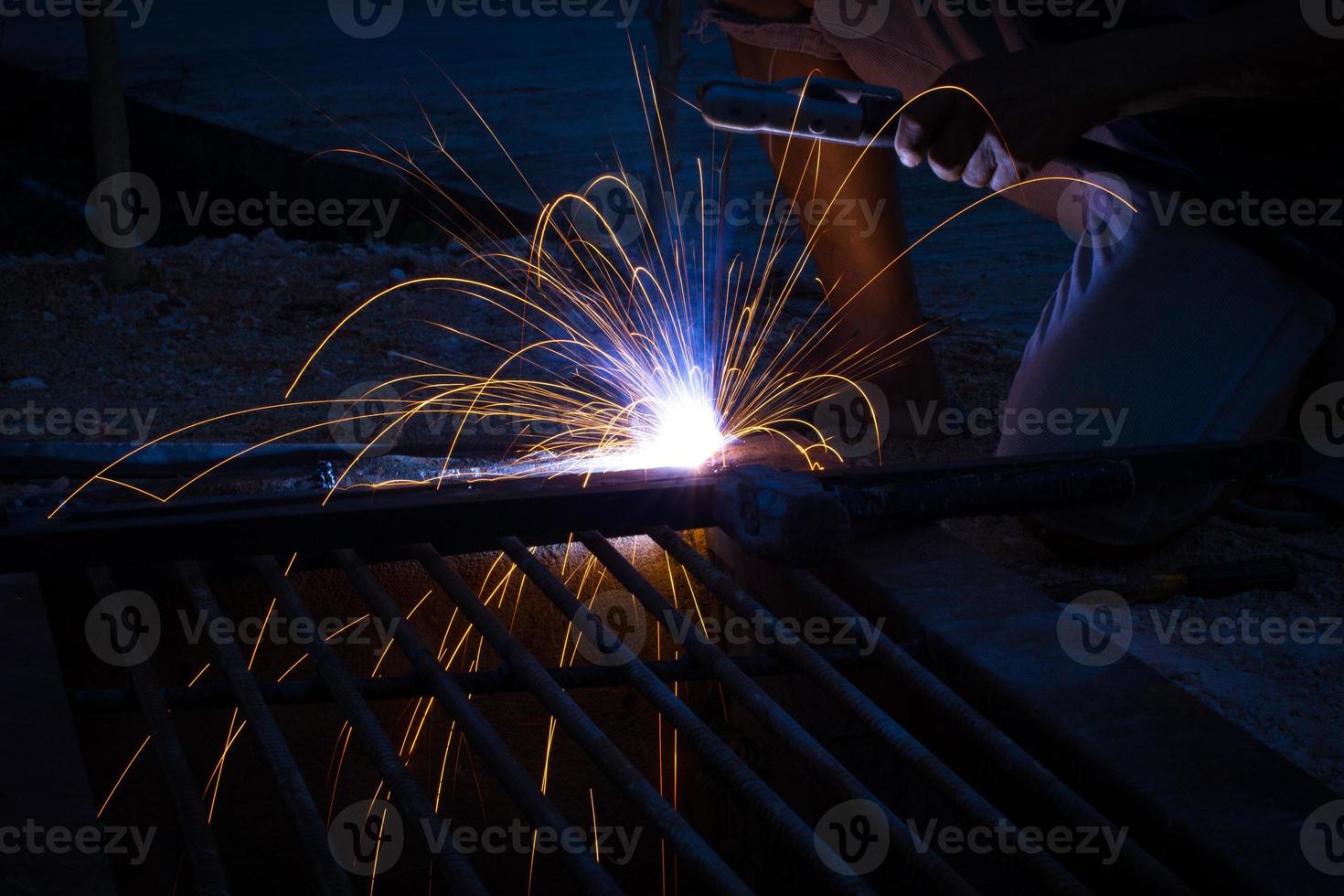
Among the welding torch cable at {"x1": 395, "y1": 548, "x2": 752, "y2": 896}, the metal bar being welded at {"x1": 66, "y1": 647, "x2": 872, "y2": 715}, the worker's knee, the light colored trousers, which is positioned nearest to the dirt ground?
the worker's knee

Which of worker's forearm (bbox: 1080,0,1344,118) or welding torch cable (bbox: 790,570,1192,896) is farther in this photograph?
worker's forearm (bbox: 1080,0,1344,118)

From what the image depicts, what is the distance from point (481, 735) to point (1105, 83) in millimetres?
1604

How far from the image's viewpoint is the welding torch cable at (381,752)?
4.13 ft

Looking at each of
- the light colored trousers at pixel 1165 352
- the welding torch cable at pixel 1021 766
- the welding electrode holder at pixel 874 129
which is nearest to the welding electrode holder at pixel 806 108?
the welding electrode holder at pixel 874 129

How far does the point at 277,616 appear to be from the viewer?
7.59 ft

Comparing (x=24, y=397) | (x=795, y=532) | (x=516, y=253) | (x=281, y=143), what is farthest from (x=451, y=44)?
(x=795, y=532)

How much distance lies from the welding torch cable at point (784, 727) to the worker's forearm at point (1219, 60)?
4.12ft

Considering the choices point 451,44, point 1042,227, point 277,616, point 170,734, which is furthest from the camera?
point 451,44

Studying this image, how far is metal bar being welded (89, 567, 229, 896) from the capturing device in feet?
4.04

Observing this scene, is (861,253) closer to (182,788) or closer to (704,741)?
(704,741)

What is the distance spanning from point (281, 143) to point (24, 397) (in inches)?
139

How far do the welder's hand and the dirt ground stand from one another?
2.46 feet

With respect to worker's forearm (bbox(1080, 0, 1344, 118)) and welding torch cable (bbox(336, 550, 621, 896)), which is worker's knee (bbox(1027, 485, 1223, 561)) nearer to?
worker's forearm (bbox(1080, 0, 1344, 118))

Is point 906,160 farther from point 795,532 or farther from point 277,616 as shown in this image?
point 277,616
